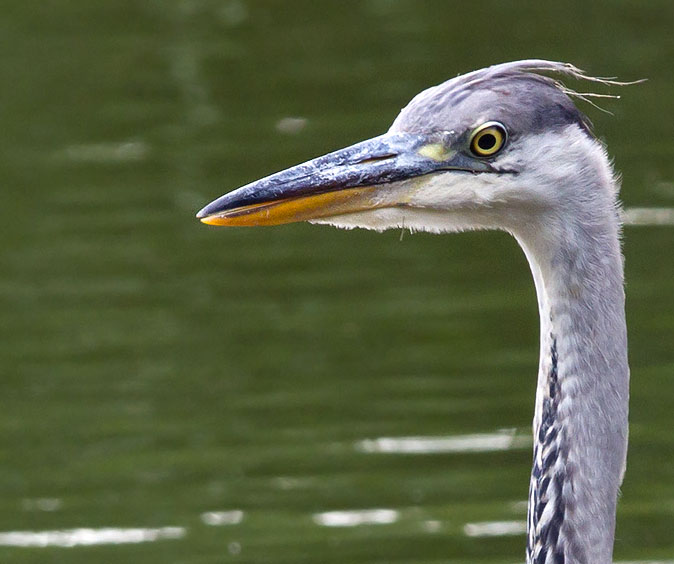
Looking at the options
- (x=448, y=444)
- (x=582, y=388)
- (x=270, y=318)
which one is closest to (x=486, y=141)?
(x=582, y=388)

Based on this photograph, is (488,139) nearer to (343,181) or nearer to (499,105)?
(499,105)

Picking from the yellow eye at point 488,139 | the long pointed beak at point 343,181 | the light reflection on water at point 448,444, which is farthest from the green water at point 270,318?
the yellow eye at point 488,139

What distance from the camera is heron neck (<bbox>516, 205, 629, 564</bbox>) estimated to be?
430cm

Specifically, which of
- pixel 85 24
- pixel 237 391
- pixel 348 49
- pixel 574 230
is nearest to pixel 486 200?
pixel 574 230

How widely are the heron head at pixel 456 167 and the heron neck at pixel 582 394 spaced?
15 cm

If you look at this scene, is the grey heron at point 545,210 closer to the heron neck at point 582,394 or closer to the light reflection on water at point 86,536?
the heron neck at point 582,394

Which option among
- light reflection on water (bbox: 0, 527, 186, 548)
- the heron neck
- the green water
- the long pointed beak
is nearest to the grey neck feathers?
the heron neck

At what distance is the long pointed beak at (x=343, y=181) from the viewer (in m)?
4.46

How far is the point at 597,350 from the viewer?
432 cm

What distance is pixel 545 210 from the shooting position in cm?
436

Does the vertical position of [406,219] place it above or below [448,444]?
below

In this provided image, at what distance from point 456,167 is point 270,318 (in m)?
4.76

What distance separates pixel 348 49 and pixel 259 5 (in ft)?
5.64

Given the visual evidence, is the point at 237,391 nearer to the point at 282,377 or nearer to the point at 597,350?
the point at 282,377
